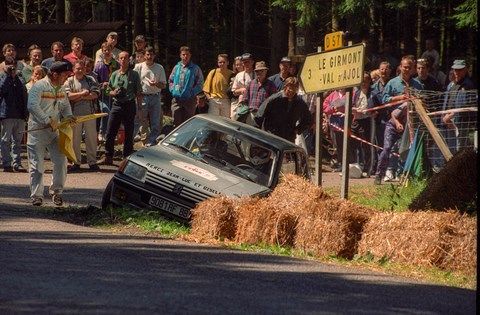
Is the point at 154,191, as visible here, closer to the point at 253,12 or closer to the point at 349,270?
the point at 349,270

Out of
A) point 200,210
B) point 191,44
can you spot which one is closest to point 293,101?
point 200,210

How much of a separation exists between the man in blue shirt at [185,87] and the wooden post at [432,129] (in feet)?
24.3

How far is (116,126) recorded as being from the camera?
28312 millimetres

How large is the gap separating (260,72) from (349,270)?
14.2 m

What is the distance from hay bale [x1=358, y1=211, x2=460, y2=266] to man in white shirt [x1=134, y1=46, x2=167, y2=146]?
14.4 meters

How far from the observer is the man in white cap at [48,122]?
20438mm

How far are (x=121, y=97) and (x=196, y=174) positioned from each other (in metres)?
9.67

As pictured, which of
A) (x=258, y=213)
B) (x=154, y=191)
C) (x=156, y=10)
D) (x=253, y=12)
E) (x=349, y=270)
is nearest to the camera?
(x=349, y=270)

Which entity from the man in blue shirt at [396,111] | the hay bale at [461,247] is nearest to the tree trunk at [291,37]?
the man in blue shirt at [396,111]

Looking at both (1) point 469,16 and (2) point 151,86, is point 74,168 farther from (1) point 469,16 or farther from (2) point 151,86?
(1) point 469,16

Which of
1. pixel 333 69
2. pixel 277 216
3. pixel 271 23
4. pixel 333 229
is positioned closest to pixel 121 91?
pixel 333 69

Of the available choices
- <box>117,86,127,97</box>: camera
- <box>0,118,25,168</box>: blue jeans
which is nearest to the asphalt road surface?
<box>0,118,25,168</box>: blue jeans

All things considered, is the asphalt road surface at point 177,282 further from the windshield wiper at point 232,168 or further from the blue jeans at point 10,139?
the blue jeans at point 10,139

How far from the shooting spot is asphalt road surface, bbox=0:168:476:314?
35.9ft
